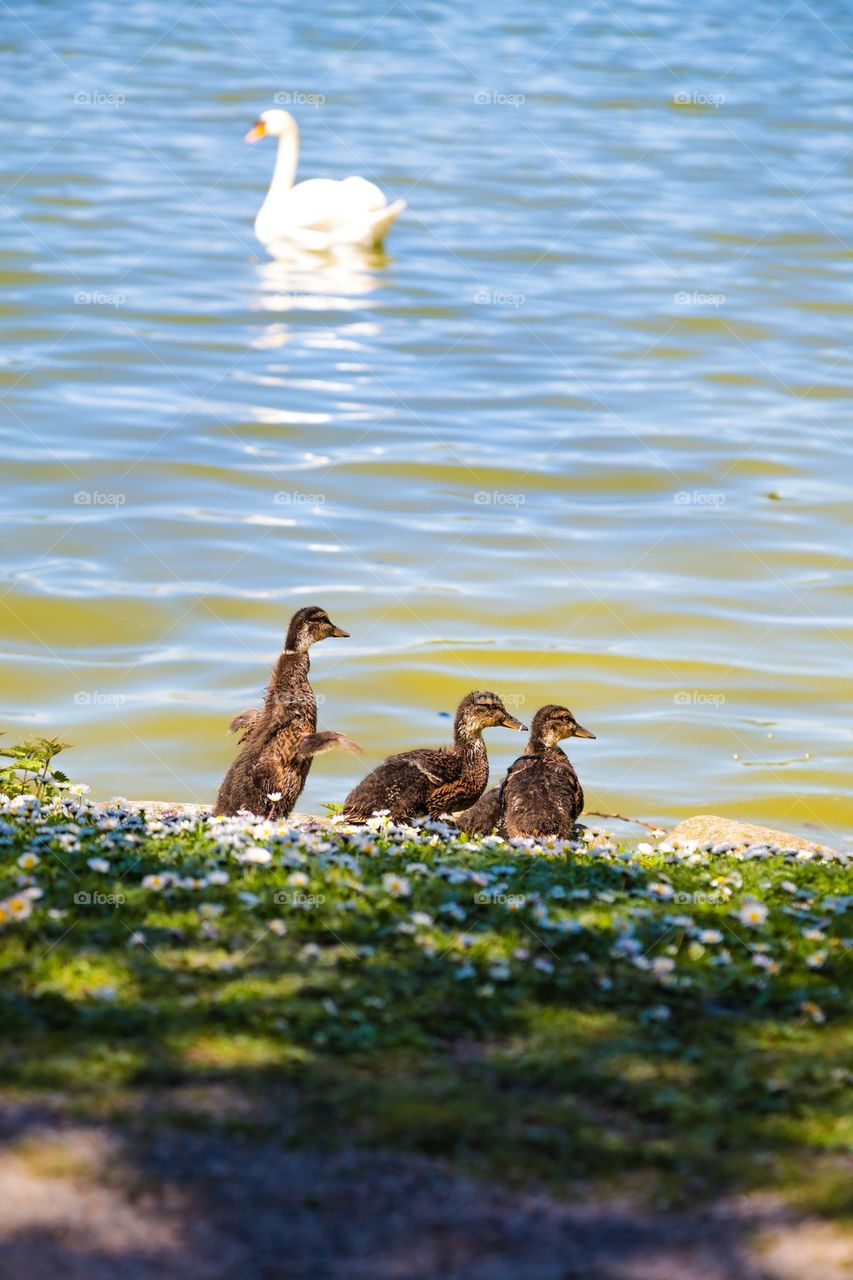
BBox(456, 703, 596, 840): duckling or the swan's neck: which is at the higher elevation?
the swan's neck

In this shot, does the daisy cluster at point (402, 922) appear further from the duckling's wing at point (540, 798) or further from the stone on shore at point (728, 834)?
the stone on shore at point (728, 834)

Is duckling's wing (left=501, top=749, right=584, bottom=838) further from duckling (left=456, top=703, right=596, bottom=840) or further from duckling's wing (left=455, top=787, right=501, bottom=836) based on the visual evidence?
duckling's wing (left=455, top=787, right=501, bottom=836)

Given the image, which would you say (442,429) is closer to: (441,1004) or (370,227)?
(370,227)

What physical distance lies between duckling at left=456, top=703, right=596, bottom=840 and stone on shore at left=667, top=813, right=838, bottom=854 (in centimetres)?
71

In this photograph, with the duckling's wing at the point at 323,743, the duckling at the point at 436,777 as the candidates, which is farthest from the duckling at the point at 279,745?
the duckling at the point at 436,777

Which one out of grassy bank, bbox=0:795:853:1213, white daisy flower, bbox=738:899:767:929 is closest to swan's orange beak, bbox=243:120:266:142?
grassy bank, bbox=0:795:853:1213

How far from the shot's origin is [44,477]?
Result: 17.9 metres

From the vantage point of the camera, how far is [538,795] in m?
9.72

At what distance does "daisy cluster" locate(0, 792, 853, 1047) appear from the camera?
241 inches

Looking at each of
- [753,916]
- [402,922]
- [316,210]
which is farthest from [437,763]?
[316,210]

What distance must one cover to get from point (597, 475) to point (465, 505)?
1.77 m

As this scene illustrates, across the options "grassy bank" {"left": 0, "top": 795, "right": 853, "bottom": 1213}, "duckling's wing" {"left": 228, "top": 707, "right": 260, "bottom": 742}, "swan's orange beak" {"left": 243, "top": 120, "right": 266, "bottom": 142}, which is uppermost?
"swan's orange beak" {"left": 243, "top": 120, "right": 266, "bottom": 142}

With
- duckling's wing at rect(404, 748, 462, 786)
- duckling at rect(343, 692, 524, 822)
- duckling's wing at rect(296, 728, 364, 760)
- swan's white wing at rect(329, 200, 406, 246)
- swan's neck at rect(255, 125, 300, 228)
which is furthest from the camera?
swan's neck at rect(255, 125, 300, 228)

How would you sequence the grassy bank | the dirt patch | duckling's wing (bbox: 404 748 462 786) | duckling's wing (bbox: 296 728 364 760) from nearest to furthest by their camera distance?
the dirt patch, the grassy bank, duckling's wing (bbox: 296 728 364 760), duckling's wing (bbox: 404 748 462 786)
